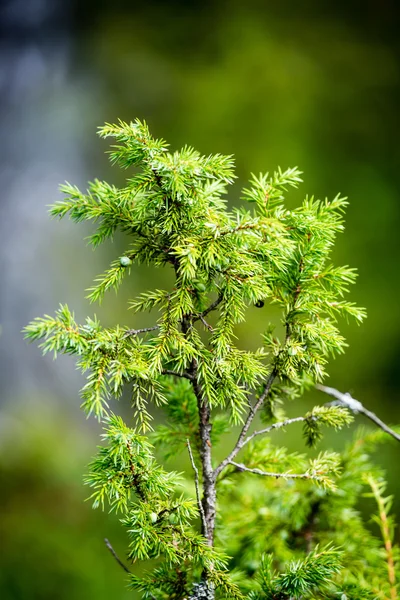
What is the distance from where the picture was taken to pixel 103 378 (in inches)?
15.1

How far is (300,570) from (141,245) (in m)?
0.31

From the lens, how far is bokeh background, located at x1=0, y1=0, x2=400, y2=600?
4.82 ft

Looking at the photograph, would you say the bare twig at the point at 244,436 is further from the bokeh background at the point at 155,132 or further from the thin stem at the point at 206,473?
the bokeh background at the point at 155,132

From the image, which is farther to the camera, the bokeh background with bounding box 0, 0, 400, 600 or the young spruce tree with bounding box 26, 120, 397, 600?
the bokeh background with bounding box 0, 0, 400, 600

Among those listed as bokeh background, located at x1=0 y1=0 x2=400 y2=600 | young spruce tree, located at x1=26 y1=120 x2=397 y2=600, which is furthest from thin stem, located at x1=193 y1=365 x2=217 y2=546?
bokeh background, located at x1=0 y1=0 x2=400 y2=600

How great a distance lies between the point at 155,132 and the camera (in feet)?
5.39

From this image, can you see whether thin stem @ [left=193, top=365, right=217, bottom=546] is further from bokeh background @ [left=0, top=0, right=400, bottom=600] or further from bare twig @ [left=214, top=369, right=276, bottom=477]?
bokeh background @ [left=0, top=0, right=400, bottom=600]

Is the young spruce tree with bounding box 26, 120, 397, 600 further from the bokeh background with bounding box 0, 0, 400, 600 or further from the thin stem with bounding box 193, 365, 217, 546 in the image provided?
the bokeh background with bounding box 0, 0, 400, 600

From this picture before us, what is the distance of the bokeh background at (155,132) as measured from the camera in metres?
1.47

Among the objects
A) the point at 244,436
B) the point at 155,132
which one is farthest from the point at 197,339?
the point at 155,132

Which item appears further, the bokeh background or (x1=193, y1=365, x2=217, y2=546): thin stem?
the bokeh background

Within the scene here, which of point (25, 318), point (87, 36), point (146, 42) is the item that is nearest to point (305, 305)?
point (25, 318)

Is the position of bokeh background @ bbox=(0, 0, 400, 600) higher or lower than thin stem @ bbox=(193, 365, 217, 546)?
higher

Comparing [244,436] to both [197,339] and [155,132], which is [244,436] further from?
[155,132]
